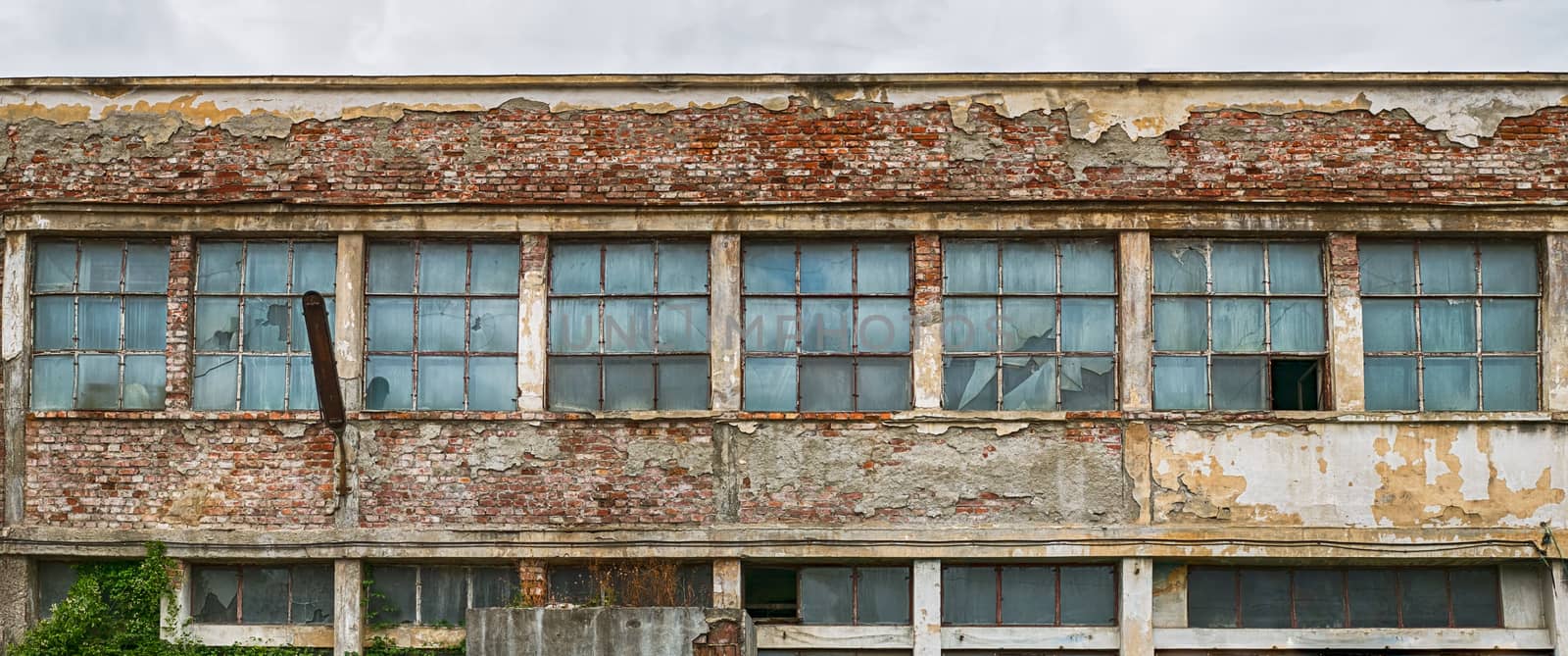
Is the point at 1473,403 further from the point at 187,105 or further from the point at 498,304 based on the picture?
the point at 187,105

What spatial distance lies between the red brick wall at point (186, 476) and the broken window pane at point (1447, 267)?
7996mm

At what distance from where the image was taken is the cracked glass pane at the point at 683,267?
34.1 feet

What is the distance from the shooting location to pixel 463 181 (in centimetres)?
1032

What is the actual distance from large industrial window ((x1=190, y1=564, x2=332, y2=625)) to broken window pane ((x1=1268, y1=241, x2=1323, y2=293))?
715 centimetres

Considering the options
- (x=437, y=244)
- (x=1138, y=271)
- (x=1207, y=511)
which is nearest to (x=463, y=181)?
(x=437, y=244)

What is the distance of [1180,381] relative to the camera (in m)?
10.3

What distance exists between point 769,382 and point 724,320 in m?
0.56

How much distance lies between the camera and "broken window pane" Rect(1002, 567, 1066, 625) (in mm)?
10242

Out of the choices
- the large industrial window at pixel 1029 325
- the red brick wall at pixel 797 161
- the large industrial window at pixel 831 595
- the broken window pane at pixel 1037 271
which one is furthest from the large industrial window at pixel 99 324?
the broken window pane at pixel 1037 271

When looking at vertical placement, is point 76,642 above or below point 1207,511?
below

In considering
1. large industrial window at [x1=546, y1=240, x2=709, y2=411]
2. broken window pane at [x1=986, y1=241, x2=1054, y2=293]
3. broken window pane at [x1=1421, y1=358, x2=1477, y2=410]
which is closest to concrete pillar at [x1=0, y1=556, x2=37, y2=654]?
large industrial window at [x1=546, y1=240, x2=709, y2=411]

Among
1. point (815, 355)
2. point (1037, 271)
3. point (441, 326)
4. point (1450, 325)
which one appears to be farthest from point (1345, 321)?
point (441, 326)

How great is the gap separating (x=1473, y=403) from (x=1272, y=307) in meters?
1.57

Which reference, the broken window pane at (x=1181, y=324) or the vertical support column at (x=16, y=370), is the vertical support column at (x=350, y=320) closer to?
the vertical support column at (x=16, y=370)
